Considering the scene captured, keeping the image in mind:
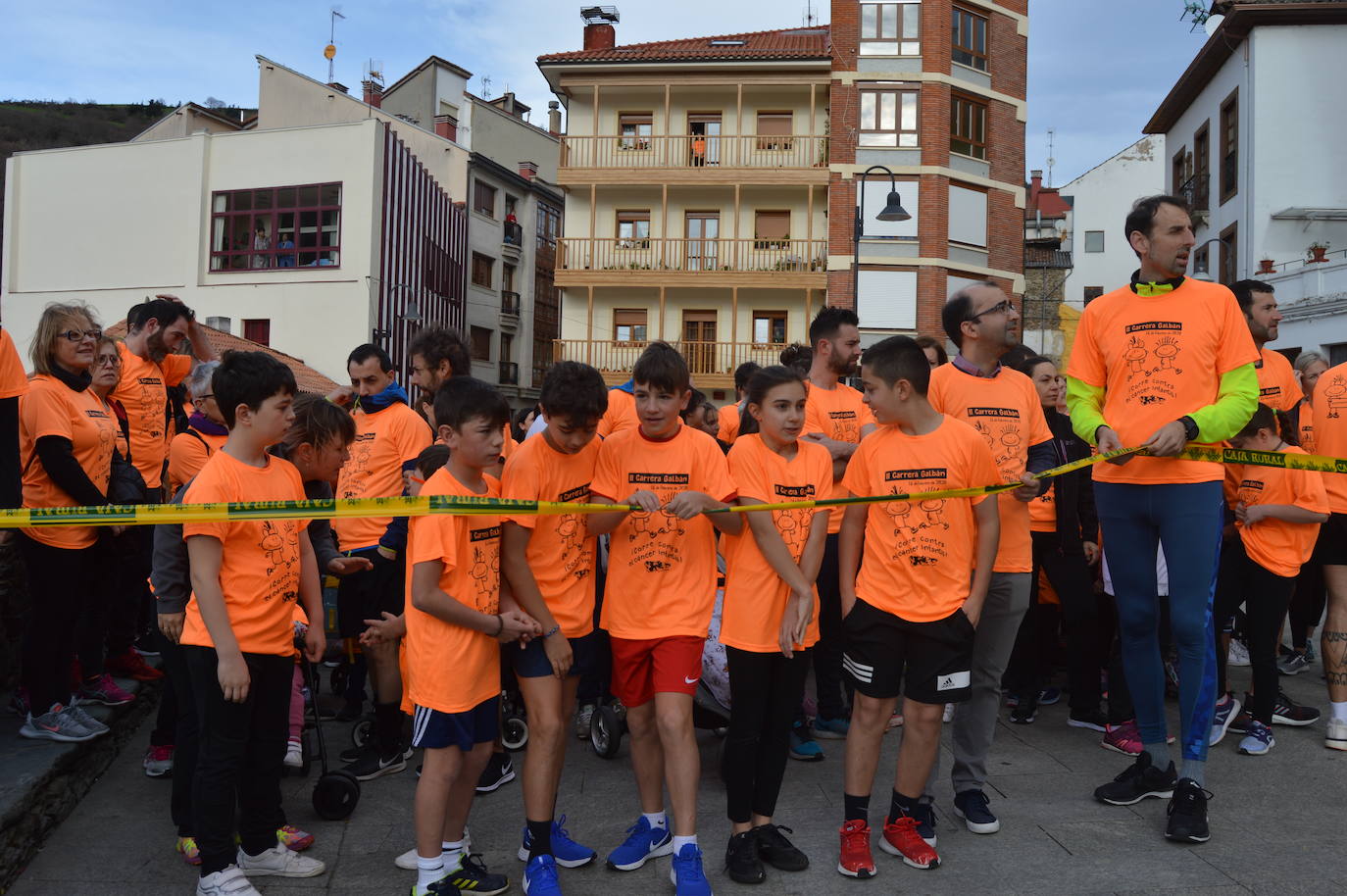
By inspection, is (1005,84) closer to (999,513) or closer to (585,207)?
(585,207)

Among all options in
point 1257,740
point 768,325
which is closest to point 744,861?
point 1257,740

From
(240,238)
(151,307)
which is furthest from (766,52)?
(151,307)

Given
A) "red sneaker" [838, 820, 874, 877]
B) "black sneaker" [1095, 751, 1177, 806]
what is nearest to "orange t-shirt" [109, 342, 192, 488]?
"red sneaker" [838, 820, 874, 877]

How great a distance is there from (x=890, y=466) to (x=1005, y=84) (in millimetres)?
31896

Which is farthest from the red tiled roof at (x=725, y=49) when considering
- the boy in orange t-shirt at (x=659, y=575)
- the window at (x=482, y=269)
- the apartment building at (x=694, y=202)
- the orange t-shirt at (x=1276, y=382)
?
the boy in orange t-shirt at (x=659, y=575)

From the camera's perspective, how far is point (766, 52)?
29969 millimetres

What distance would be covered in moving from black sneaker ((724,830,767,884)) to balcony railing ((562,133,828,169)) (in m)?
28.5

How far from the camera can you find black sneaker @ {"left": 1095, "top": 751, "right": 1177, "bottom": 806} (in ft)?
14.1

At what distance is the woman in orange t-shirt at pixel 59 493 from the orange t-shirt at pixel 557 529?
2589 mm

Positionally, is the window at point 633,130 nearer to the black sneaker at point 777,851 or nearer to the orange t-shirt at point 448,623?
the orange t-shirt at point 448,623

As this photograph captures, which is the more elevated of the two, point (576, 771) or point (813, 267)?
point (813, 267)

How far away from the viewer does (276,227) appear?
1215 inches

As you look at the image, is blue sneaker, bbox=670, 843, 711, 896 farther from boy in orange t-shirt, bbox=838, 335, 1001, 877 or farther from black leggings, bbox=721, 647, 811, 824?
boy in orange t-shirt, bbox=838, 335, 1001, 877

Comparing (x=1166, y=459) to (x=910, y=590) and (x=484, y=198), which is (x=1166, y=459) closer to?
(x=910, y=590)
